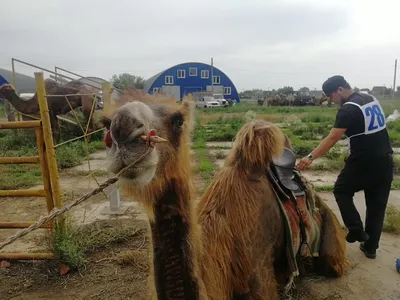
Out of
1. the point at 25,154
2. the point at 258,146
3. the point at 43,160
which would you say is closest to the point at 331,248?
the point at 258,146

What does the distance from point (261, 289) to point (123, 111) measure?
1.56 m

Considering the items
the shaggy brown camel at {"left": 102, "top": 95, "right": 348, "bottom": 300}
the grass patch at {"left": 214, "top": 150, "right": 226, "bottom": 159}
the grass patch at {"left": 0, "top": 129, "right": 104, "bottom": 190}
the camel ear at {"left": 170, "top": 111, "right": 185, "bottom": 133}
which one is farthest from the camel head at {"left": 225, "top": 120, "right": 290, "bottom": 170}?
the grass patch at {"left": 214, "top": 150, "right": 226, "bottom": 159}

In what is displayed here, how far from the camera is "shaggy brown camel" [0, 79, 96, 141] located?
9.05 m

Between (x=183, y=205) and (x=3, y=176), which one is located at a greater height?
(x=183, y=205)

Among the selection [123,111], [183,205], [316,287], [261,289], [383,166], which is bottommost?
[316,287]

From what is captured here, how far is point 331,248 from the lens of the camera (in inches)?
138

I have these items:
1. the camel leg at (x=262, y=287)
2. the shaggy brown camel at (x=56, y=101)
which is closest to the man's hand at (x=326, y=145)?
the camel leg at (x=262, y=287)

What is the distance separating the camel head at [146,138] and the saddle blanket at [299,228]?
1265 millimetres

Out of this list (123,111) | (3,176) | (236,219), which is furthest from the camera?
(3,176)

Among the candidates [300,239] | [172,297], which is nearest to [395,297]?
[300,239]

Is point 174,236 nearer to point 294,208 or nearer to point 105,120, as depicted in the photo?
point 105,120

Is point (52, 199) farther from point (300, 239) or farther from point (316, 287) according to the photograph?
point (316, 287)

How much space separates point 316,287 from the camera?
3.46m

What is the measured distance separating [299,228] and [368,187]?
1.23 metres
